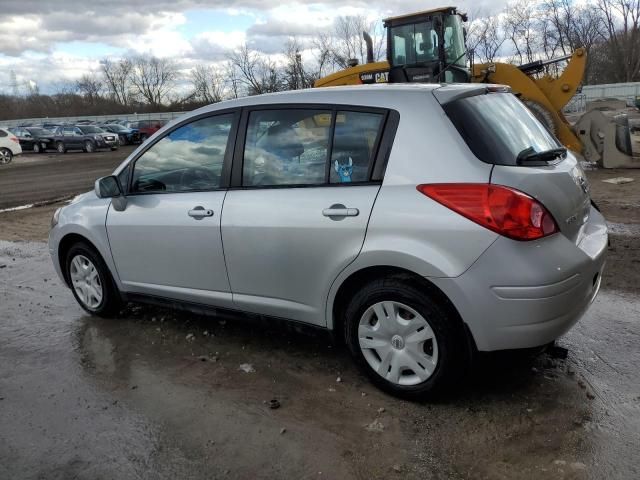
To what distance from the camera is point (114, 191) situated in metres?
4.57

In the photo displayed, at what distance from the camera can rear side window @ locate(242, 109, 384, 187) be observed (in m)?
3.39

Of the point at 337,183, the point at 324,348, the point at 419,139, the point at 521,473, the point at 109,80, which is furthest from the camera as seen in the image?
the point at 109,80

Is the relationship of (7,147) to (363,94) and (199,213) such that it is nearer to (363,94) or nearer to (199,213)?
(199,213)

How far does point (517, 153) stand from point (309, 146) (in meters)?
1.24

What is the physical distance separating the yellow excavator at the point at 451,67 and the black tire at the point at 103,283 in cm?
910

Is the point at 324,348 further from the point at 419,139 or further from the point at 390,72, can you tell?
the point at 390,72

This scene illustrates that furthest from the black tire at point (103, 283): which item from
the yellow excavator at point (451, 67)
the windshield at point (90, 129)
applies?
the windshield at point (90, 129)

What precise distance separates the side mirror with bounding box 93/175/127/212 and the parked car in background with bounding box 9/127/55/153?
33191mm

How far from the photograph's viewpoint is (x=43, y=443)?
3207 millimetres

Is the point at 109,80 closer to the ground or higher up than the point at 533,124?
higher up

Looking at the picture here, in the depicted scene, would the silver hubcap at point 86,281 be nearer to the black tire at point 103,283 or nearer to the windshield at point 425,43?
the black tire at point 103,283

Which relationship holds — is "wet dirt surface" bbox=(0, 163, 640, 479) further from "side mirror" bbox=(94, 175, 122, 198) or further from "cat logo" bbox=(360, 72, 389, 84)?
"cat logo" bbox=(360, 72, 389, 84)


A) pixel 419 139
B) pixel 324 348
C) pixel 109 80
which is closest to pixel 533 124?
pixel 419 139

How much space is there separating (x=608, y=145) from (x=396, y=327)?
11118 mm
